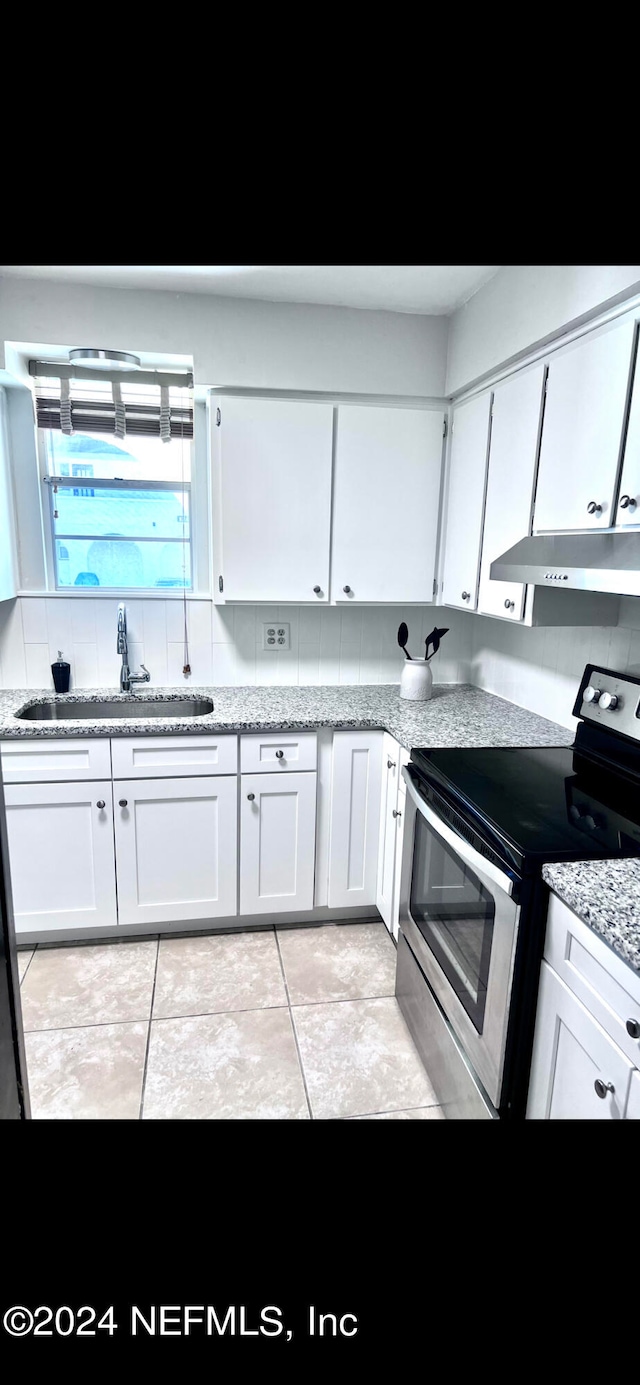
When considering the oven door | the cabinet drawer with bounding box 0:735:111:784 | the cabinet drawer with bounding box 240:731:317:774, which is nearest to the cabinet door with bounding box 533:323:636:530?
the oven door

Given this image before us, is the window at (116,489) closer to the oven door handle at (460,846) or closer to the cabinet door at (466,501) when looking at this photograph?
the cabinet door at (466,501)

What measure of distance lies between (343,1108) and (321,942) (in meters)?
0.79

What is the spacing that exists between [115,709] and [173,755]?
19.8 inches

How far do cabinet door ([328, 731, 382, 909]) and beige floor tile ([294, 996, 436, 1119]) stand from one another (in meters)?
0.46

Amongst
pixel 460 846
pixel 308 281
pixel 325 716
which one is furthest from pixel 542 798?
pixel 308 281

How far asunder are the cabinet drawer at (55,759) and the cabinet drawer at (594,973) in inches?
62.5

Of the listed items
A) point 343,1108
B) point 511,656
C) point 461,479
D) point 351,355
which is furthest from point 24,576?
point 343,1108

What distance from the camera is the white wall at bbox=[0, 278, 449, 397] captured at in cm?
238

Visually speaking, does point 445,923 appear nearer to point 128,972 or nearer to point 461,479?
point 128,972

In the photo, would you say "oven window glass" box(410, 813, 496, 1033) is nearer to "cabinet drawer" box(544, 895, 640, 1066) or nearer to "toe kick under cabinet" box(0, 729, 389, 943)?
"cabinet drawer" box(544, 895, 640, 1066)

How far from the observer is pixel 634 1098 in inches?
41.1

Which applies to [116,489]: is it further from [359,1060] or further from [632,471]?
Result: [359,1060]
